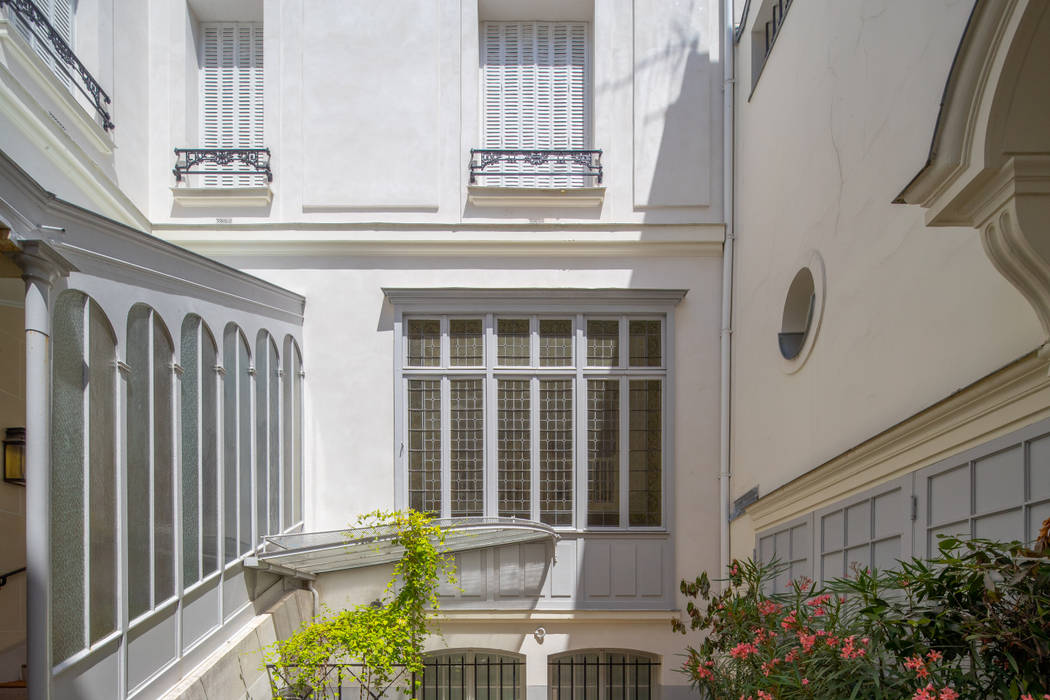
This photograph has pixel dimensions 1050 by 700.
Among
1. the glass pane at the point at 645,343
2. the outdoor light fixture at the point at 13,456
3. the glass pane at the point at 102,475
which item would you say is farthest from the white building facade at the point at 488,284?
the glass pane at the point at 102,475

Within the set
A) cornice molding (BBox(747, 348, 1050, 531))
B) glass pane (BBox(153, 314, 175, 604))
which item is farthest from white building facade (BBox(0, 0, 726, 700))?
cornice molding (BBox(747, 348, 1050, 531))

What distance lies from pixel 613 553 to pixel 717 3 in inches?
251

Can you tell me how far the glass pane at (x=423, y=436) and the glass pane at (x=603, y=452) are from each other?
1728mm

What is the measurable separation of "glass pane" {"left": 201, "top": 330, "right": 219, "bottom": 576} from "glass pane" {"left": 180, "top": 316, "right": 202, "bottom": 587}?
9cm

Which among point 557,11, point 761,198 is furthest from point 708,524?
point 557,11

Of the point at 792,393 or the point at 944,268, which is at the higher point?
the point at 944,268

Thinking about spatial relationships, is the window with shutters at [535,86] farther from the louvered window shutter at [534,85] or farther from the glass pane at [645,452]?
the glass pane at [645,452]

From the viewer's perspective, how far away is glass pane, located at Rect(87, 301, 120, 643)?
15.6 feet

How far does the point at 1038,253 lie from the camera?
301 cm

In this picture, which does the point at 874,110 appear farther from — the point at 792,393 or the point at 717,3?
the point at 717,3

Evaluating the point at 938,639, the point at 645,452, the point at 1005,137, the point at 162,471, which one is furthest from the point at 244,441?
the point at 1005,137

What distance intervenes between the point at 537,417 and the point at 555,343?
87 centimetres

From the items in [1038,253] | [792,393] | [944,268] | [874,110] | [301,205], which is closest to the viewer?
[1038,253]

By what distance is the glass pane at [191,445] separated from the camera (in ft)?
20.0
